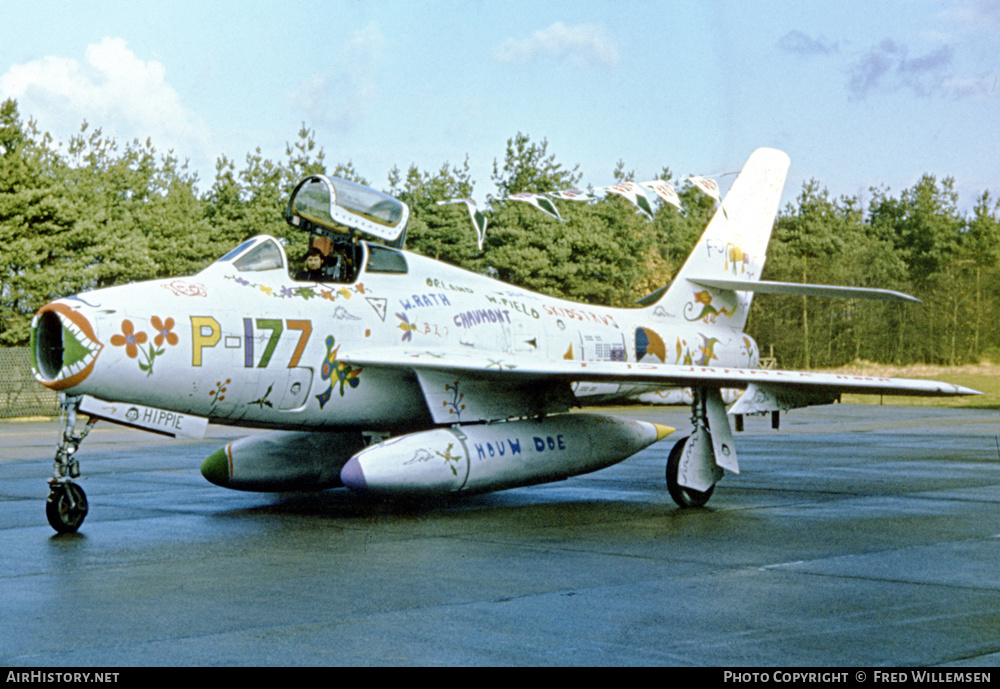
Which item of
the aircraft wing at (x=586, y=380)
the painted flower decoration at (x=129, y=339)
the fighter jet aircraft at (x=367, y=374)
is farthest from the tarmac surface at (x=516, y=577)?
the painted flower decoration at (x=129, y=339)

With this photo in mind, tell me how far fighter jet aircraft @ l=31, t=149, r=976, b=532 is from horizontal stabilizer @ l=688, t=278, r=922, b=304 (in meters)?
0.06

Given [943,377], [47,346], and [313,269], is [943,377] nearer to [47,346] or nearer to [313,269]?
[313,269]

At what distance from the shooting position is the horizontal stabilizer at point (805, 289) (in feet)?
41.1

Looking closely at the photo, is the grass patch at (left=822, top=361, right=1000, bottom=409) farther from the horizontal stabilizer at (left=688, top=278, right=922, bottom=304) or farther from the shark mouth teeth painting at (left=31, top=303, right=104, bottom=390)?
the shark mouth teeth painting at (left=31, top=303, right=104, bottom=390)

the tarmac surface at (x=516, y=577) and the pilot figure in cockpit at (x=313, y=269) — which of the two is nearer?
the tarmac surface at (x=516, y=577)

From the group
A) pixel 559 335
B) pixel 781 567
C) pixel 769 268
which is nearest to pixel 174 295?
pixel 559 335

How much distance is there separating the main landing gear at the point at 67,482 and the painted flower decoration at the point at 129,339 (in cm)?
56

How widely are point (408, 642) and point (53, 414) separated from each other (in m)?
29.7

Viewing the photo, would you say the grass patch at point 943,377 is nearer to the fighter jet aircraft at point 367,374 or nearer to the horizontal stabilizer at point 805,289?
the horizontal stabilizer at point 805,289

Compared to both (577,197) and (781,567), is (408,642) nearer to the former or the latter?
(781,567)

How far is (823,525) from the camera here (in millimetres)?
9609

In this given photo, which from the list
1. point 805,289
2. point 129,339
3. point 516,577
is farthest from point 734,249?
point 516,577

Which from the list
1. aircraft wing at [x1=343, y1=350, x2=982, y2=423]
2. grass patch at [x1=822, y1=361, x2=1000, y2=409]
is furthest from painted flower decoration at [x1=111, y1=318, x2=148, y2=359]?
grass patch at [x1=822, y1=361, x2=1000, y2=409]

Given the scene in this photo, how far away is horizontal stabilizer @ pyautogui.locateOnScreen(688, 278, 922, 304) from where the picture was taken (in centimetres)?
1252
